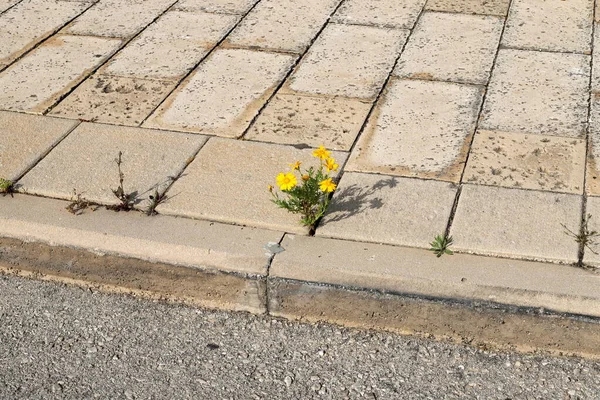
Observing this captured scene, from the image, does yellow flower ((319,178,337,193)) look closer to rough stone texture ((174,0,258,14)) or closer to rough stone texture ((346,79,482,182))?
rough stone texture ((346,79,482,182))

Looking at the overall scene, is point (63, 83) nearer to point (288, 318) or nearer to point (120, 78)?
point (120, 78)

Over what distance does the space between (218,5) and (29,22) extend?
1.23m

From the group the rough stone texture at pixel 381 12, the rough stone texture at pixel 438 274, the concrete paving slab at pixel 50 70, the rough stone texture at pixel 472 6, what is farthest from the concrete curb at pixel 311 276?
the rough stone texture at pixel 472 6

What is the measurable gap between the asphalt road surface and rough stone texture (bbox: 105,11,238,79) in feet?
6.19

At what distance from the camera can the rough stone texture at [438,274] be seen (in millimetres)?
3445

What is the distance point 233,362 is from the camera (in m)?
3.42

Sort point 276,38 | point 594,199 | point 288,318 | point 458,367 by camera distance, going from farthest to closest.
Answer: point 276,38 < point 594,199 < point 288,318 < point 458,367

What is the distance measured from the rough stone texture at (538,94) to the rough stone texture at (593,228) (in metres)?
0.65

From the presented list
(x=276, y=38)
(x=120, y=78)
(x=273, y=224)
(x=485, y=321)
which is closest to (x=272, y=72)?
(x=276, y=38)

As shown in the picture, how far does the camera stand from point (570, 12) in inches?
232

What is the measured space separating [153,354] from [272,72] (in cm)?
218

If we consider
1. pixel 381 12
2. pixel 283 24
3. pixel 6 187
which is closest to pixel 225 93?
pixel 283 24

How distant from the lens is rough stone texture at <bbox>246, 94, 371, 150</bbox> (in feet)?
14.7

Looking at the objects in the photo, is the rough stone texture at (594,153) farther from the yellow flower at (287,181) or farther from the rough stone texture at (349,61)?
the yellow flower at (287,181)
